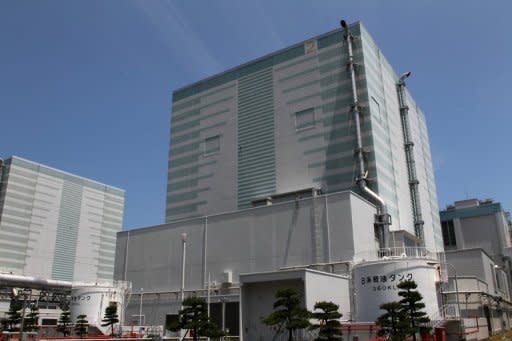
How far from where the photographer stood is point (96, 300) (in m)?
55.2

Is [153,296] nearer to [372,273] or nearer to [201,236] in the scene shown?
[201,236]

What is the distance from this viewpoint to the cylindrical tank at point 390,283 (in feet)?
116

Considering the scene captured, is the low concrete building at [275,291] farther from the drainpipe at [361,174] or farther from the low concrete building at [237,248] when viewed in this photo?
the drainpipe at [361,174]

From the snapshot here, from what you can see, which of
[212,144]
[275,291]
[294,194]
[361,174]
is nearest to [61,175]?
[212,144]

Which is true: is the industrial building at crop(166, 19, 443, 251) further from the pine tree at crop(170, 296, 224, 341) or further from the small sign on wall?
the pine tree at crop(170, 296, 224, 341)

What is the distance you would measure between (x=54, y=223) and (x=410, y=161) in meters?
97.3

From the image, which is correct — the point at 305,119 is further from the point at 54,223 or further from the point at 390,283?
the point at 54,223

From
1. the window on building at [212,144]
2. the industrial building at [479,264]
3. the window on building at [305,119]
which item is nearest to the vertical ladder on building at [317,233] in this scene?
the industrial building at [479,264]

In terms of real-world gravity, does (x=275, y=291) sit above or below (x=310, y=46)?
below

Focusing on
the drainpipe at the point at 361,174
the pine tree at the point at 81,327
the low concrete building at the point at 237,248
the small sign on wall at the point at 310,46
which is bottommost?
the pine tree at the point at 81,327

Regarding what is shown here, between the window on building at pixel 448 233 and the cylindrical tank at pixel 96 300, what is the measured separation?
62.6 metres

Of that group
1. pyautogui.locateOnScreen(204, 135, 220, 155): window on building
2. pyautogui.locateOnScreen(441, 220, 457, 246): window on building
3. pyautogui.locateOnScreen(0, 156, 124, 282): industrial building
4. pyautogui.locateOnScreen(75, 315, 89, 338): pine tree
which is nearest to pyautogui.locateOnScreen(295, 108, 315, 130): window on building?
pyautogui.locateOnScreen(204, 135, 220, 155): window on building

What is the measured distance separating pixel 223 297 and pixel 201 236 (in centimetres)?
1081

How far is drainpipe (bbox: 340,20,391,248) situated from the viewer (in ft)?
161
